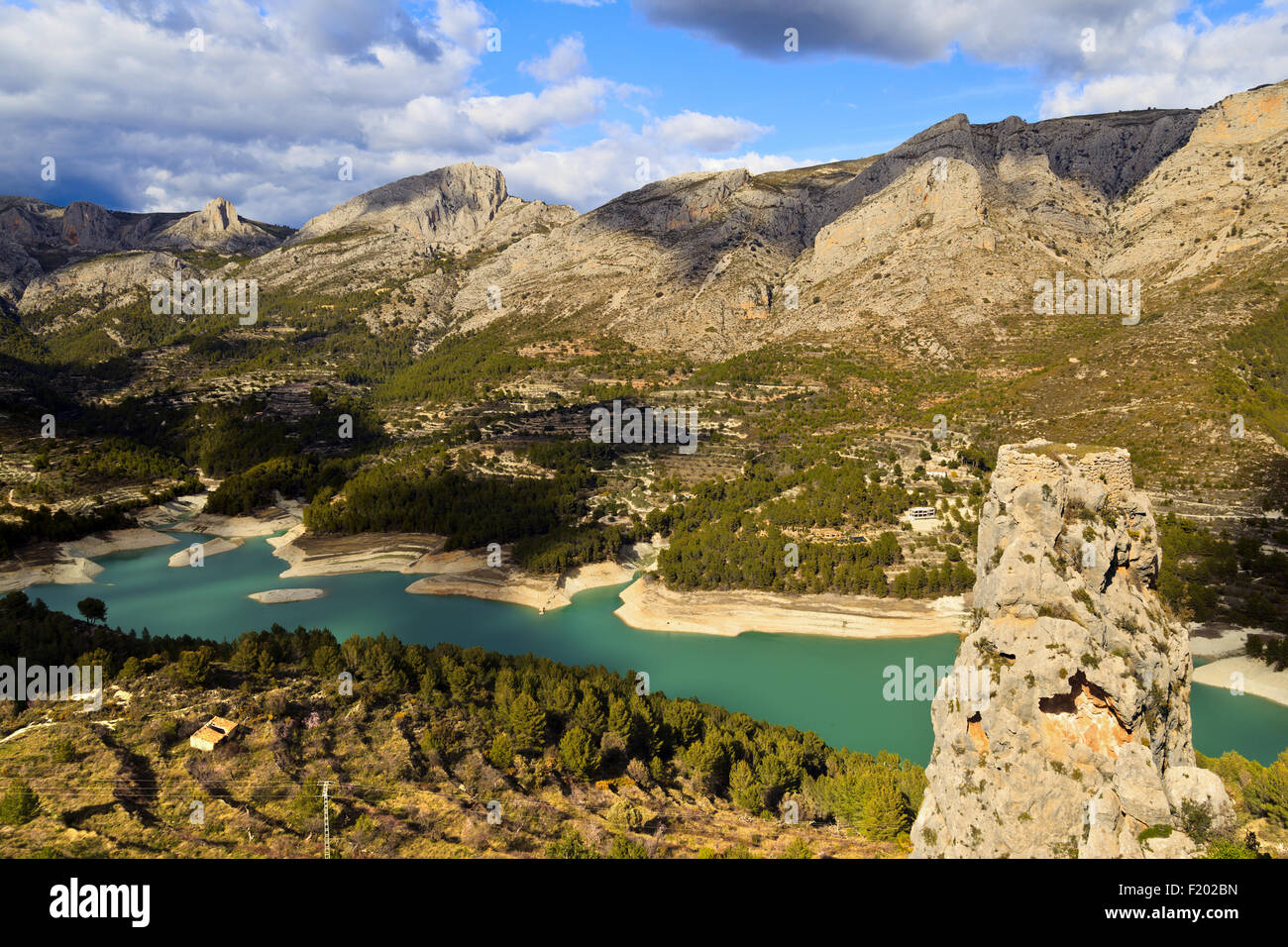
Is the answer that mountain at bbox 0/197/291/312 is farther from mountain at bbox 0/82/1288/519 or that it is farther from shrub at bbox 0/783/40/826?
shrub at bbox 0/783/40/826

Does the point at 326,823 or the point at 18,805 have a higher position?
the point at 18,805

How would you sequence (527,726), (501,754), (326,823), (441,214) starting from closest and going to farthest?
(326,823)
(501,754)
(527,726)
(441,214)

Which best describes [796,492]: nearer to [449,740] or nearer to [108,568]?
[449,740]

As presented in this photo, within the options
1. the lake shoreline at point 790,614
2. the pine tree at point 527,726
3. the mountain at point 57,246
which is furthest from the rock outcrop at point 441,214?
the pine tree at point 527,726

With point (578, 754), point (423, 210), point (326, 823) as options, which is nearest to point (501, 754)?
point (578, 754)

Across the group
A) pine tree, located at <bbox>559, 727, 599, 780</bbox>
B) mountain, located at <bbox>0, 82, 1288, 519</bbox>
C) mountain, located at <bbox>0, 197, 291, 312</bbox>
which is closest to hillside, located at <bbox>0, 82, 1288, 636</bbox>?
mountain, located at <bbox>0, 82, 1288, 519</bbox>

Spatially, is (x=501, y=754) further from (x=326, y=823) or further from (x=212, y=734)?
(x=212, y=734)

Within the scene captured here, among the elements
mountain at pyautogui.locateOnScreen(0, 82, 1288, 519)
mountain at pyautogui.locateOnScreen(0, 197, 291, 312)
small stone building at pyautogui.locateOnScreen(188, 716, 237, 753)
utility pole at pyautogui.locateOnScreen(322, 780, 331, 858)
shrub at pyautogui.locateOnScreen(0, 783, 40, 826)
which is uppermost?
mountain at pyautogui.locateOnScreen(0, 197, 291, 312)

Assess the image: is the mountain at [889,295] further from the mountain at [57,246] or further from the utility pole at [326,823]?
the utility pole at [326,823]
